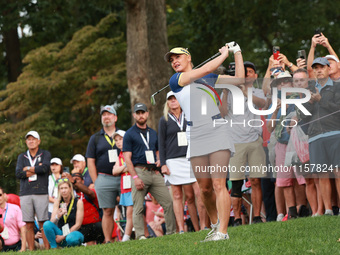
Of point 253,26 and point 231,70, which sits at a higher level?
point 253,26

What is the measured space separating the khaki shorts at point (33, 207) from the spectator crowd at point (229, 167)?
0.06 ft

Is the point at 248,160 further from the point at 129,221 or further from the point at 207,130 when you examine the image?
the point at 207,130

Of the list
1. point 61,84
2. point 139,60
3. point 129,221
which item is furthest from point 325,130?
point 61,84

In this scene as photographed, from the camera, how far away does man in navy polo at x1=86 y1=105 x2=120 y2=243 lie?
12.8 m

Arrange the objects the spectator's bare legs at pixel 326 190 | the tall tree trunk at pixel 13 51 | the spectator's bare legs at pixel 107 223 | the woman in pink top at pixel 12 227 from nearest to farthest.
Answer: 1. the spectator's bare legs at pixel 326 190
2. the spectator's bare legs at pixel 107 223
3. the woman in pink top at pixel 12 227
4. the tall tree trunk at pixel 13 51

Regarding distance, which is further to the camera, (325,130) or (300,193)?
(300,193)

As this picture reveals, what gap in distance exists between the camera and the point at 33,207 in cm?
1347

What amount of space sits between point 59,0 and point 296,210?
48.7ft

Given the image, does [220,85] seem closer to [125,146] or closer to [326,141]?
[326,141]

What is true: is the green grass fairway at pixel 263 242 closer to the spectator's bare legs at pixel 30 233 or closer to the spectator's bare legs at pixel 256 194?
the spectator's bare legs at pixel 256 194

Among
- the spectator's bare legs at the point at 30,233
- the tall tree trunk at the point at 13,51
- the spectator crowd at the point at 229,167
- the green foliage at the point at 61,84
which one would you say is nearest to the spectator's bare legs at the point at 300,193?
the spectator crowd at the point at 229,167

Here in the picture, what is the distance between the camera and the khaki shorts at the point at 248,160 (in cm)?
1205

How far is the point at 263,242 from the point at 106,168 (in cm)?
546

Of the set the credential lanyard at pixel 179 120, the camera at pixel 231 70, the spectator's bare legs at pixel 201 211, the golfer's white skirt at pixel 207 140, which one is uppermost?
the camera at pixel 231 70
